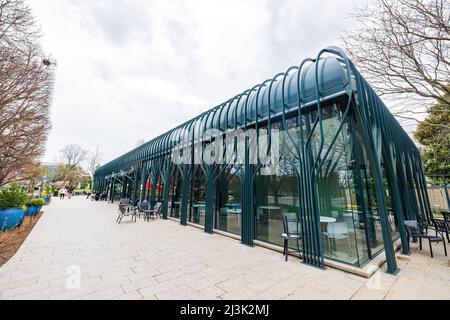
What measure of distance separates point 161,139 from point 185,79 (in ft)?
17.0

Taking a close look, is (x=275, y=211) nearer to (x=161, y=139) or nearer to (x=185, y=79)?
(x=185, y=79)

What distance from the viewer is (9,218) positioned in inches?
254

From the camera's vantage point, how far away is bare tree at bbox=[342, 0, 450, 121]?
509 centimetres

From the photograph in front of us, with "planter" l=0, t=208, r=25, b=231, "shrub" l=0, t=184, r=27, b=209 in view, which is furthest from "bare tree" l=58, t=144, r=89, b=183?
"planter" l=0, t=208, r=25, b=231

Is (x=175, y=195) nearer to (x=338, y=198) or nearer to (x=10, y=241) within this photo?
(x=10, y=241)

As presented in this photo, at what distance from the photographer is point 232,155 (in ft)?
22.6

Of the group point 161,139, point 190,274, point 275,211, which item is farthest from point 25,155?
point 275,211

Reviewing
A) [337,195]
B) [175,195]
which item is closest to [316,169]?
[337,195]

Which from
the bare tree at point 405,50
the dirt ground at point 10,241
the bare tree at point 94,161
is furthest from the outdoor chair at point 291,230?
the bare tree at point 94,161

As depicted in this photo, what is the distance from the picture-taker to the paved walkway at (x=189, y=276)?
282cm

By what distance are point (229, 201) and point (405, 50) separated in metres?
8.18

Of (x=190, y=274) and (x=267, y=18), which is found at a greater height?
(x=267, y=18)
